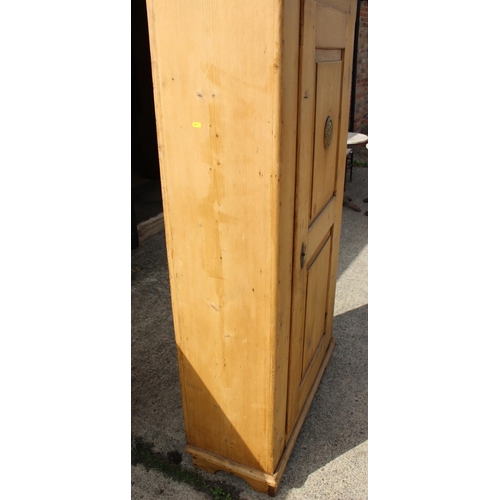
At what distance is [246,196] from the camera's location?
1.54 m

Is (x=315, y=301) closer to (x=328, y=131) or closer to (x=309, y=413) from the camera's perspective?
(x=309, y=413)

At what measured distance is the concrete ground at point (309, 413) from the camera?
81.7 inches

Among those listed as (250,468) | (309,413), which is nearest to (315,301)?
(309,413)

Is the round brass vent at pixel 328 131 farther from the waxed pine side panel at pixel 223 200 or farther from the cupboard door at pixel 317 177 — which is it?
the waxed pine side panel at pixel 223 200

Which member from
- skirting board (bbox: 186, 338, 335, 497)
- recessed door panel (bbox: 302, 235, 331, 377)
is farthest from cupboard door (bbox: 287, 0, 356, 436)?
skirting board (bbox: 186, 338, 335, 497)

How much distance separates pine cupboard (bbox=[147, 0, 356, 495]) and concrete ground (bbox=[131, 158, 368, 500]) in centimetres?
15

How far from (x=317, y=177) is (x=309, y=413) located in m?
1.41

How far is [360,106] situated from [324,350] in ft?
22.1

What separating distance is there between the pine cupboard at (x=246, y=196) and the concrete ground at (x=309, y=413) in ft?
0.48

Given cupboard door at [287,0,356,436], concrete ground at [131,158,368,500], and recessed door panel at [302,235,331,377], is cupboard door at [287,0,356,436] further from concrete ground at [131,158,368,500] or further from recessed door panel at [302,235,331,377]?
concrete ground at [131,158,368,500]

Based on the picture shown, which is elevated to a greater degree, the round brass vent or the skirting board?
the round brass vent

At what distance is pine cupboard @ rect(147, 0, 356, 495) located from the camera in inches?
55.1

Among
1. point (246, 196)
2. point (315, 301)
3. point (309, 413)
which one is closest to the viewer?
point (246, 196)

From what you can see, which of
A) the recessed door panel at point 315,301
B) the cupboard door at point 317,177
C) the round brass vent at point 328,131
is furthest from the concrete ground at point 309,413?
the round brass vent at point 328,131
